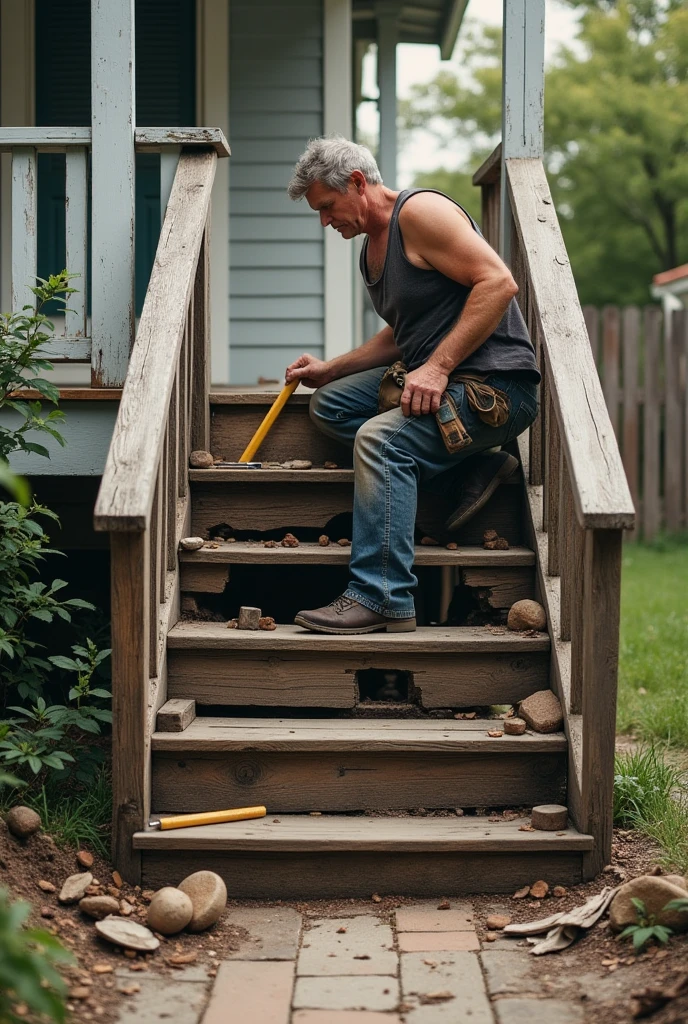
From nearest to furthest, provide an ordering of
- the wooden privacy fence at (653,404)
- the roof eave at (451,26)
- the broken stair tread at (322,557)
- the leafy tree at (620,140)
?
the broken stair tread at (322,557) < the roof eave at (451,26) < the wooden privacy fence at (653,404) < the leafy tree at (620,140)

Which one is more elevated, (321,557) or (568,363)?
(568,363)

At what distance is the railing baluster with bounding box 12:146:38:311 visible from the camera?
3869 millimetres

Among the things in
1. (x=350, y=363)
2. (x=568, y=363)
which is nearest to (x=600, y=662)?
(x=568, y=363)

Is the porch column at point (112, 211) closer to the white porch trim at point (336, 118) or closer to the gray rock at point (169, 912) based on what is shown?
the gray rock at point (169, 912)

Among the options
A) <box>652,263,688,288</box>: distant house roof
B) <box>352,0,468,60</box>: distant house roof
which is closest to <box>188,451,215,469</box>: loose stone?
<box>352,0,468,60</box>: distant house roof

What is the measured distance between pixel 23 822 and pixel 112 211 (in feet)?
6.66

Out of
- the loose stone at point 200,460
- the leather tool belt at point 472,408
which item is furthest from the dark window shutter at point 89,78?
the leather tool belt at point 472,408

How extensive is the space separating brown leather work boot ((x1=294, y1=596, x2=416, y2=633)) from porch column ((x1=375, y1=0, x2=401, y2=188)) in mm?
4976

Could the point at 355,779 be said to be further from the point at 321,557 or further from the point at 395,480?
the point at 395,480

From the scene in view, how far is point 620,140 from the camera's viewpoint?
17.6 metres

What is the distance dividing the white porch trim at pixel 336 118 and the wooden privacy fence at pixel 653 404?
420cm

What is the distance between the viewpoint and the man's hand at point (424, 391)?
3.33 m

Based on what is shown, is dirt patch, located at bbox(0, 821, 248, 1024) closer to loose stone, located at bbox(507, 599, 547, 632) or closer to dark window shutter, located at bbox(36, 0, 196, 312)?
loose stone, located at bbox(507, 599, 547, 632)

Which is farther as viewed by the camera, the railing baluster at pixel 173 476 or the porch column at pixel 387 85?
the porch column at pixel 387 85
